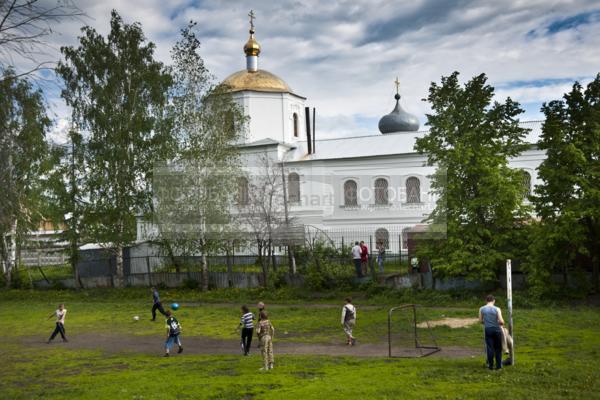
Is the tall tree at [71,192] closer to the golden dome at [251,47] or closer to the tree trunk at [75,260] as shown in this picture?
the tree trunk at [75,260]

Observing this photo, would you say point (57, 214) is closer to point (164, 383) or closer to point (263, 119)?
point (263, 119)

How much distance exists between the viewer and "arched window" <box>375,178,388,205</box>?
43.8 meters

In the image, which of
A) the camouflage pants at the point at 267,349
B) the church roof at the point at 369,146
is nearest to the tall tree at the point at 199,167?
the church roof at the point at 369,146

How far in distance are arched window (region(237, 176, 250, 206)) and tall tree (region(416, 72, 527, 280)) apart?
11639mm

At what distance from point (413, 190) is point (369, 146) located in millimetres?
4985

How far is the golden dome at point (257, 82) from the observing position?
47.8 meters

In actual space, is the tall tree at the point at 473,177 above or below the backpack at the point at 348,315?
above

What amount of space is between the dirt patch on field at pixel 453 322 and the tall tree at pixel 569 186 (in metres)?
4.65

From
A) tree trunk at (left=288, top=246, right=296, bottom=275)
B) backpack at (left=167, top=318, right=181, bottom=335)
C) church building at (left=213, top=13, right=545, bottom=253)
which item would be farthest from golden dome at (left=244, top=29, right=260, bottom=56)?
backpack at (left=167, top=318, right=181, bottom=335)

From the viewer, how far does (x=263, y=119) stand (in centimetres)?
4797

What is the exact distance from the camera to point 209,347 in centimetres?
1906

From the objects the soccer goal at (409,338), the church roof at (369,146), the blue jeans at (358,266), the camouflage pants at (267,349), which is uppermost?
the church roof at (369,146)

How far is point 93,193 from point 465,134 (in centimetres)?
2069

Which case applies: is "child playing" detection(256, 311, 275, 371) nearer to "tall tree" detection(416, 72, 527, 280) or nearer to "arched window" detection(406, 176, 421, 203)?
"tall tree" detection(416, 72, 527, 280)
